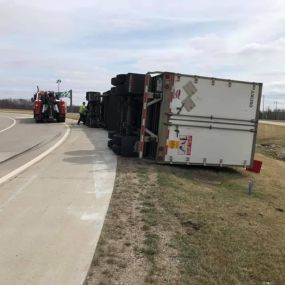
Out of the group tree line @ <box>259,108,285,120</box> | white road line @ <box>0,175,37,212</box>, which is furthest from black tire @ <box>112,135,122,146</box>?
tree line @ <box>259,108,285,120</box>

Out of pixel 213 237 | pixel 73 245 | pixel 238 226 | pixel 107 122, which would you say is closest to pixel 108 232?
pixel 73 245

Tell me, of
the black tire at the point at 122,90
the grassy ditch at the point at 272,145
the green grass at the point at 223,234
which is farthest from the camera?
the grassy ditch at the point at 272,145

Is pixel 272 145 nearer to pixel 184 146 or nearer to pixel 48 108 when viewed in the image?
pixel 48 108

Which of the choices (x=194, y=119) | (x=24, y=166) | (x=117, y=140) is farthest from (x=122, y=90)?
(x=24, y=166)

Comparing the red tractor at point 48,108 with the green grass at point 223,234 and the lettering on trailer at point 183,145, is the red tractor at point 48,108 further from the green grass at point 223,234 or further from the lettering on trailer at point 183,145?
the green grass at point 223,234

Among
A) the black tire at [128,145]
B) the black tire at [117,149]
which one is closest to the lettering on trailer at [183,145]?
the black tire at [128,145]

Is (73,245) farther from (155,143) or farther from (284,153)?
(284,153)

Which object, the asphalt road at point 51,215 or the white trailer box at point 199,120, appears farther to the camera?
the white trailer box at point 199,120

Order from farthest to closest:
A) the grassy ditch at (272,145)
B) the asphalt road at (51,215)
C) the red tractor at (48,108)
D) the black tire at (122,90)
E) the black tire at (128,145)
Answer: the red tractor at (48,108), the grassy ditch at (272,145), the black tire at (122,90), the black tire at (128,145), the asphalt road at (51,215)

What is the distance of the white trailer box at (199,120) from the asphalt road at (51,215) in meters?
1.44

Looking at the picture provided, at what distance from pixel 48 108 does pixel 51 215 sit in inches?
1145

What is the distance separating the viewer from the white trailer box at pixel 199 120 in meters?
13.0

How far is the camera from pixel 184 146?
1326cm

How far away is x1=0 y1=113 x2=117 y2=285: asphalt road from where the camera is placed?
17.0 feet
